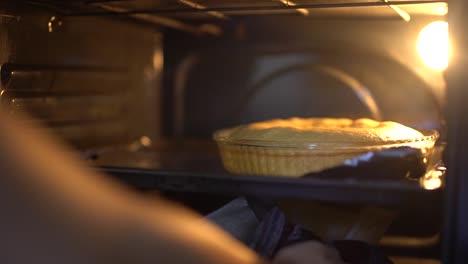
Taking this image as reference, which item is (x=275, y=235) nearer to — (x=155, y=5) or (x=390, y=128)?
(x=390, y=128)

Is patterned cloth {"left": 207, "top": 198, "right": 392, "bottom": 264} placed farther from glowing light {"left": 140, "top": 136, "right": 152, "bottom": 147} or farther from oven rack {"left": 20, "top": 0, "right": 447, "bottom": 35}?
glowing light {"left": 140, "top": 136, "right": 152, "bottom": 147}

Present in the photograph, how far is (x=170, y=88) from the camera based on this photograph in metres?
1.56

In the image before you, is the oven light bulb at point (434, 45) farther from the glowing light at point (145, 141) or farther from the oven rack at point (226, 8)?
the glowing light at point (145, 141)

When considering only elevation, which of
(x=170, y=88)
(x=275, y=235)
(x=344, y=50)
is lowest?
(x=275, y=235)

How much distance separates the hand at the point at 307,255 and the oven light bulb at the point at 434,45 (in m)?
0.62

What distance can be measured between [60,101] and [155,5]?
273 millimetres

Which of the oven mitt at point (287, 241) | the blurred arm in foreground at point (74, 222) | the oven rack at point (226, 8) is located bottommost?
the oven mitt at point (287, 241)

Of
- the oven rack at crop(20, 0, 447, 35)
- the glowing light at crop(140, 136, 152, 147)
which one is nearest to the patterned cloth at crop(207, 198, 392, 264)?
the oven rack at crop(20, 0, 447, 35)

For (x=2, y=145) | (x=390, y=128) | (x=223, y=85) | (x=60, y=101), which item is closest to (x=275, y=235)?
(x=390, y=128)

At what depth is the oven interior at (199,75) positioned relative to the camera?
1.09 metres

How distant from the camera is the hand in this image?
0.81 m

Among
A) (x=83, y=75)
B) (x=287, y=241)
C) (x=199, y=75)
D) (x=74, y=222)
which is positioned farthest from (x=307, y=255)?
(x=199, y=75)

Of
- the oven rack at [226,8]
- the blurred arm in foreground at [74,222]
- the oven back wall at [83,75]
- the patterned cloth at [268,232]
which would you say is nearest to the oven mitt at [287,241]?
the patterned cloth at [268,232]

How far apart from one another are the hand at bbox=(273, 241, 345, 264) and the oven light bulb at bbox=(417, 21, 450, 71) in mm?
615
